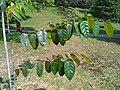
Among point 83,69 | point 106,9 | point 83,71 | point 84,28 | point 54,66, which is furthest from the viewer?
point 106,9

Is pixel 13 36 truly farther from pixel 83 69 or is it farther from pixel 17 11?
pixel 83 69

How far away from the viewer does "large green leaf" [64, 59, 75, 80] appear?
116cm

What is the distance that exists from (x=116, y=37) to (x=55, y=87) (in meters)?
7.71

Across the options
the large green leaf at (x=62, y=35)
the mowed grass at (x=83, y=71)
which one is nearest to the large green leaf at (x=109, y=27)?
the large green leaf at (x=62, y=35)

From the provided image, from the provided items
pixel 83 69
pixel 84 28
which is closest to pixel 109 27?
pixel 84 28

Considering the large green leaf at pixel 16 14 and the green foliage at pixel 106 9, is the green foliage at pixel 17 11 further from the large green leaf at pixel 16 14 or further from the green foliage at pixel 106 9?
the green foliage at pixel 106 9

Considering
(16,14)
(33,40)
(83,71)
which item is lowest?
(83,71)

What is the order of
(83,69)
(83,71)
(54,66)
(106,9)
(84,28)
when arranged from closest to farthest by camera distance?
1. (84,28)
2. (54,66)
3. (83,71)
4. (83,69)
5. (106,9)

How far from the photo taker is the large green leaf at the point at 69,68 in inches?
45.8

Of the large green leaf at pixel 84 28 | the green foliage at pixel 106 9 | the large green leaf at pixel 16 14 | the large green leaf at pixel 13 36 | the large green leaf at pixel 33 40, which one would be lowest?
the green foliage at pixel 106 9

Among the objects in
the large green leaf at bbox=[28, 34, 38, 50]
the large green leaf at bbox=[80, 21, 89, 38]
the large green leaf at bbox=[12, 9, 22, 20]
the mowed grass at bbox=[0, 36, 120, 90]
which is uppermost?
the large green leaf at bbox=[12, 9, 22, 20]

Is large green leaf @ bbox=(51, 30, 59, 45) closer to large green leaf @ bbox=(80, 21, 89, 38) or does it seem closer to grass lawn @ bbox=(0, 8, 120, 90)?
large green leaf @ bbox=(80, 21, 89, 38)

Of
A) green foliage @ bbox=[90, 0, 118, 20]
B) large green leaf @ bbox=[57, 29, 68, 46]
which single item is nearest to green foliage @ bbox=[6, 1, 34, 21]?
large green leaf @ bbox=[57, 29, 68, 46]

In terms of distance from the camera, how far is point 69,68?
1.17 m
